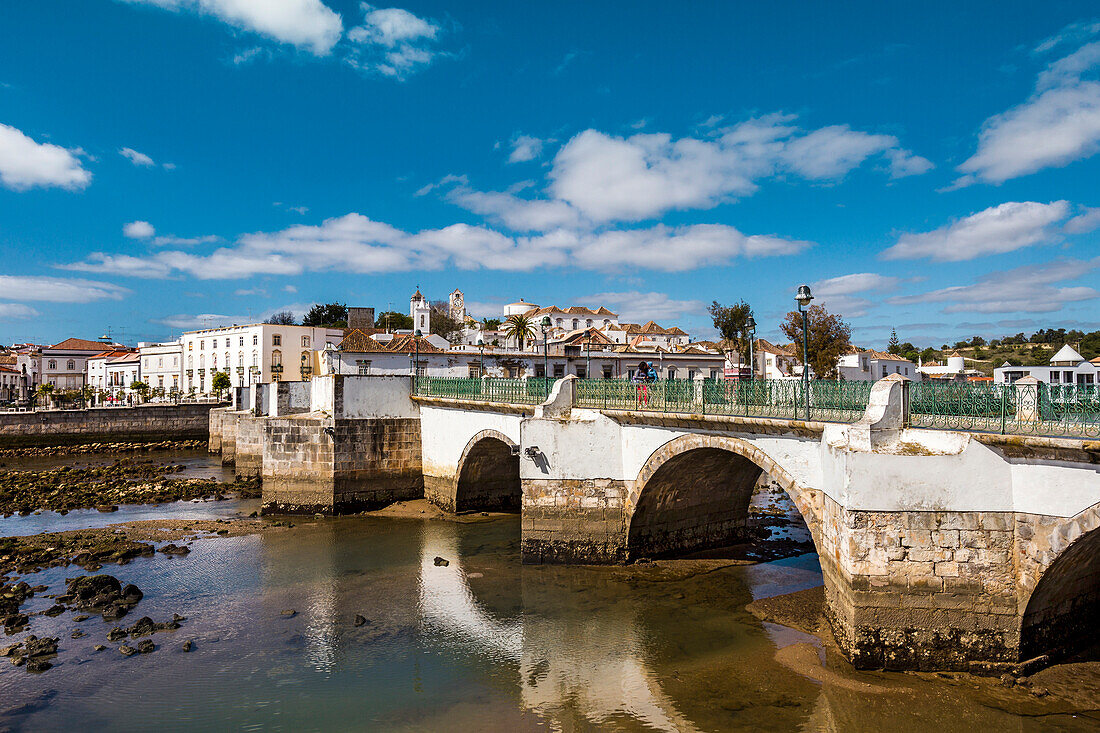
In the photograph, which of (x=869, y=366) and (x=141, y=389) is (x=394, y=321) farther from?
(x=869, y=366)

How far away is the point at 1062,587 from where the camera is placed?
9.94 m

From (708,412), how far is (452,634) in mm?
6974

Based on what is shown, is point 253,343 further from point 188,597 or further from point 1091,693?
point 1091,693

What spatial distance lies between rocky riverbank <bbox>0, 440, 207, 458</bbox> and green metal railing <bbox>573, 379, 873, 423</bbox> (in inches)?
1504

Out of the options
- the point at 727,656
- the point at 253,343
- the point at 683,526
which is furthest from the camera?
the point at 253,343

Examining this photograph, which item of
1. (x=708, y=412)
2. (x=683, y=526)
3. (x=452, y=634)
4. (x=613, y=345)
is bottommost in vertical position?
(x=452, y=634)

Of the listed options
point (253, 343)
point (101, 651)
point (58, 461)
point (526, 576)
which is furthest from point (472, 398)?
point (253, 343)

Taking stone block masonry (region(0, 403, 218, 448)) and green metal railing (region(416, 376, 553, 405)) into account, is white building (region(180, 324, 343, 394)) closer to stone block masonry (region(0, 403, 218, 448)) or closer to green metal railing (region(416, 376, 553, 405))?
stone block masonry (region(0, 403, 218, 448))

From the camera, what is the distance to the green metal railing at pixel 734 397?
11.7 meters

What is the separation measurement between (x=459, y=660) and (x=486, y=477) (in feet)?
37.6

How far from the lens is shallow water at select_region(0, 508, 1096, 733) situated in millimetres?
9938

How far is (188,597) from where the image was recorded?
608 inches

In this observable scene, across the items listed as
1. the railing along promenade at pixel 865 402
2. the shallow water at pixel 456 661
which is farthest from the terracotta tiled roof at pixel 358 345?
the railing along promenade at pixel 865 402

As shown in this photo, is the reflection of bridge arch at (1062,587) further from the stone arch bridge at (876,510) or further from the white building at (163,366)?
the white building at (163,366)
